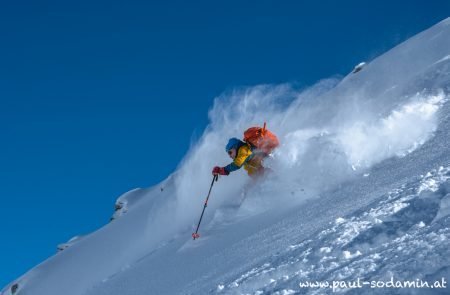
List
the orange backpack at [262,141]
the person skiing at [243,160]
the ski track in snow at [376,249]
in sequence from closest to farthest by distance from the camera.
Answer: the ski track in snow at [376,249] < the person skiing at [243,160] < the orange backpack at [262,141]

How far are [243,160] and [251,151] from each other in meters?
0.38

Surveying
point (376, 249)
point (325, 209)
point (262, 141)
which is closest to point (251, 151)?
point (262, 141)

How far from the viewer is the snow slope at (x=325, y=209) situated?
13.2ft

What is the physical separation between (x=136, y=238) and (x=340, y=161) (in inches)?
334

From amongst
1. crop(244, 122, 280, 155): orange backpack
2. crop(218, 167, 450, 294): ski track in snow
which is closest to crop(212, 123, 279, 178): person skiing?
crop(244, 122, 280, 155): orange backpack

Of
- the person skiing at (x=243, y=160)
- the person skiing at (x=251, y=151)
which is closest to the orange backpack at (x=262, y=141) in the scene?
the person skiing at (x=251, y=151)

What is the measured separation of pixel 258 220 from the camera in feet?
25.5

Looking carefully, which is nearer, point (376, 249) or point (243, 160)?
point (376, 249)

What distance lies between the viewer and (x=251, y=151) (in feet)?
34.7

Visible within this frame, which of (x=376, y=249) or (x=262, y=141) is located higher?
(x=262, y=141)

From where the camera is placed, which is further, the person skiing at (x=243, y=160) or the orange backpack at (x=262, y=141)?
the orange backpack at (x=262, y=141)

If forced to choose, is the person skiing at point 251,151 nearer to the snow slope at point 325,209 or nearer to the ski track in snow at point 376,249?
the snow slope at point 325,209

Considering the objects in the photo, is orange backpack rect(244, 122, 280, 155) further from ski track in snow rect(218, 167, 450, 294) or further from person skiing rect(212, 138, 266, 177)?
ski track in snow rect(218, 167, 450, 294)

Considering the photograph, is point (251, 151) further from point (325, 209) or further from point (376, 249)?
point (376, 249)
